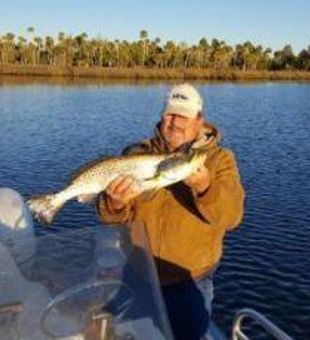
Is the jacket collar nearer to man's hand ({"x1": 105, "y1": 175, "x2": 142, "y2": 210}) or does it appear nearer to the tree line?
man's hand ({"x1": 105, "y1": 175, "x2": 142, "y2": 210})

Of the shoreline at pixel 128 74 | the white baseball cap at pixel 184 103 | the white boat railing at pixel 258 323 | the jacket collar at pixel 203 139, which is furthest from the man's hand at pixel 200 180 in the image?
the shoreline at pixel 128 74

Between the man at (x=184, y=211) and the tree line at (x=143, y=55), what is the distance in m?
116

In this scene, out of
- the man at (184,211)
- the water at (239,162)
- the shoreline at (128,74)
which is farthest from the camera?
the shoreline at (128,74)

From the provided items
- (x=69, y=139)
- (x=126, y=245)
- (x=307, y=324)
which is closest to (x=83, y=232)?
(x=126, y=245)

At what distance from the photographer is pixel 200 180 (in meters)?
4.14

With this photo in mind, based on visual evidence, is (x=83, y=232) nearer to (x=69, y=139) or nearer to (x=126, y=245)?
(x=126, y=245)

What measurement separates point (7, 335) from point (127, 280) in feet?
2.39

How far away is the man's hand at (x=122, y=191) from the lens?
4398mm

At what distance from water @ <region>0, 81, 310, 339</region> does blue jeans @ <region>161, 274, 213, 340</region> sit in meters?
6.72

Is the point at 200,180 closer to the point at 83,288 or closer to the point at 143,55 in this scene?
the point at 83,288

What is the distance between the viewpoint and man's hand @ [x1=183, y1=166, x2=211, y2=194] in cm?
410

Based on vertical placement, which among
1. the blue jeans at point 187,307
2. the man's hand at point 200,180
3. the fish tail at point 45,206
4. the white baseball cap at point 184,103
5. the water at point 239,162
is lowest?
the water at point 239,162

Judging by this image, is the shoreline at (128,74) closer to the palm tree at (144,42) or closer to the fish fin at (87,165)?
the palm tree at (144,42)

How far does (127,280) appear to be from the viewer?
137 inches
